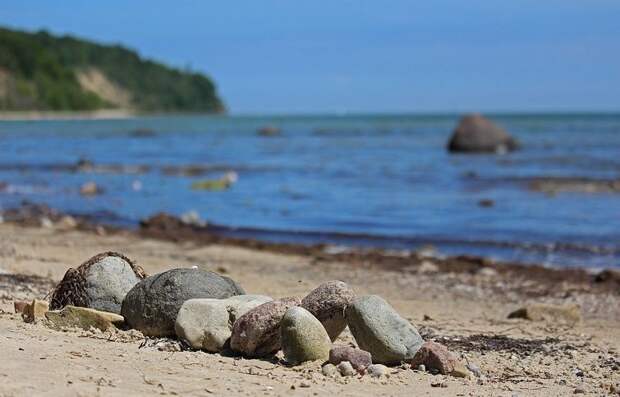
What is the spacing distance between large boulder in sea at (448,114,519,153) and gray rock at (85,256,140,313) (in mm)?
35221

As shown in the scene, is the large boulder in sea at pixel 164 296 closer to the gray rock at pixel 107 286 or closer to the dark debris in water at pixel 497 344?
the gray rock at pixel 107 286

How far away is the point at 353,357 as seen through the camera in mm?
6234

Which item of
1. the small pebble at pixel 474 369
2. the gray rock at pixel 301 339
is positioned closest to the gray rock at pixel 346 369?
the gray rock at pixel 301 339

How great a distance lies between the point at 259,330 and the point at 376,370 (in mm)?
847

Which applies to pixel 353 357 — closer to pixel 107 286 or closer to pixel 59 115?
pixel 107 286

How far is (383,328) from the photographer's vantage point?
260 inches

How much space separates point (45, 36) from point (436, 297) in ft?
620

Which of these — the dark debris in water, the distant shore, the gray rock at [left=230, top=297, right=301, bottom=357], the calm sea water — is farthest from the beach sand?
the distant shore

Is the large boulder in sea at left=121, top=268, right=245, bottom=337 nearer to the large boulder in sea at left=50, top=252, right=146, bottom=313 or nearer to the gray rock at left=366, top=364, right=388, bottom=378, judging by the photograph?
the large boulder in sea at left=50, top=252, right=146, bottom=313

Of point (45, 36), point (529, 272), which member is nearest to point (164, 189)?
point (529, 272)

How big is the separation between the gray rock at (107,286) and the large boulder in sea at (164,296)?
210mm

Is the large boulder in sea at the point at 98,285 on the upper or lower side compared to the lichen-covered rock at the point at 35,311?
upper

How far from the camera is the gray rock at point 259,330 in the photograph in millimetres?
6488

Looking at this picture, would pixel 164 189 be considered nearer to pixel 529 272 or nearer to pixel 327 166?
pixel 327 166
